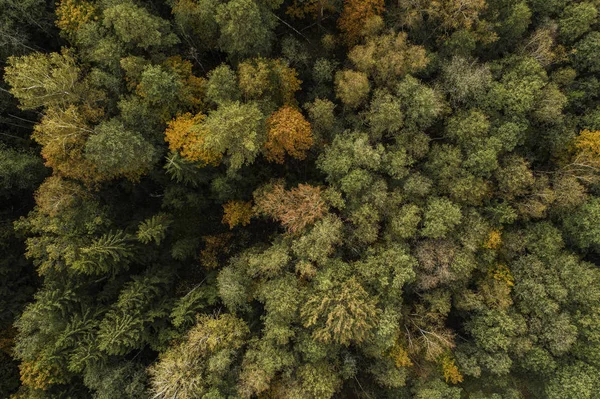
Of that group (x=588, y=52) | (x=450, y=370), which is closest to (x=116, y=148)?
(x=450, y=370)

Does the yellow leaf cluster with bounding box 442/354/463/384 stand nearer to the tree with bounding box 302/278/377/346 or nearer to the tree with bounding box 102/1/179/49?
the tree with bounding box 302/278/377/346

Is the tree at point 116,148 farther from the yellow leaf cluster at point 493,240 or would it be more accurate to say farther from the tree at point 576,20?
the tree at point 576,20

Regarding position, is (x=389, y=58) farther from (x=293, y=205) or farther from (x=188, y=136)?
(x=188, y=136)

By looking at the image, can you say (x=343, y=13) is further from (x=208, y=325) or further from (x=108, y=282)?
(x=108, y=282)

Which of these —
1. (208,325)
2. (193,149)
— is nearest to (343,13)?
(193,149)

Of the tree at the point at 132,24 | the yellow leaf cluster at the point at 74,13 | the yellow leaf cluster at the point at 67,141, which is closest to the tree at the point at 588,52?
the tree at the point at 132,24

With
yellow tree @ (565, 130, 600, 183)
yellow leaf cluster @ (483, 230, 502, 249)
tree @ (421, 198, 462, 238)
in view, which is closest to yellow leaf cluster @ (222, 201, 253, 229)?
tree @ (421, 198, 462, 238)
